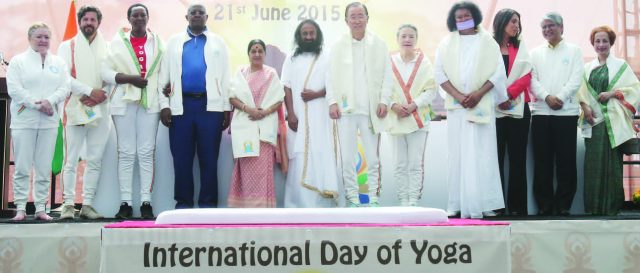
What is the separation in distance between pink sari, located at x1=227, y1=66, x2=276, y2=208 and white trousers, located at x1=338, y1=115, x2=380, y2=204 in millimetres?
488

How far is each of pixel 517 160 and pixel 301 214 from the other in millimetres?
2594

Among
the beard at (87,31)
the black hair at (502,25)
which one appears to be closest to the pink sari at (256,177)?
the beard at (87,31)

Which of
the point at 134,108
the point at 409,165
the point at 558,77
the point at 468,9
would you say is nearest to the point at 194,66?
the point at 134,108

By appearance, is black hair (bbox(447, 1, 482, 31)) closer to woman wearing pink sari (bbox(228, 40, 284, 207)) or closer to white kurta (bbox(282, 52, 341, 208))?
white kurta (bbox(282, 52, 341, 208))

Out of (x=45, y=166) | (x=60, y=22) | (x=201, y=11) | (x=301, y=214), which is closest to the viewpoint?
(x=301, y=214)

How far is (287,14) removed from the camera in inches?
258

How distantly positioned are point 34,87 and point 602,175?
145 inches

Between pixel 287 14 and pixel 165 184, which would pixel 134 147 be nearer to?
pixel 165 184

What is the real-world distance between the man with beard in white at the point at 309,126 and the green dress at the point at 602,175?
5.48 ft

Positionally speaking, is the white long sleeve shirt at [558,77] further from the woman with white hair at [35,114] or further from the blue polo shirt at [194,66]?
the woman with white hair at [35,114]

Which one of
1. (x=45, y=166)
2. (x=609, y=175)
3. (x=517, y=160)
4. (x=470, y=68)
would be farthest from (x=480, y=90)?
(x=45, y=166)

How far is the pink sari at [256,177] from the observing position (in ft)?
16.0

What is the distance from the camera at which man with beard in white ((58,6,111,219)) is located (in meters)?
4.73

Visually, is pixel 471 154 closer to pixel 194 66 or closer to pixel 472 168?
pixel 472 168
